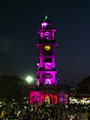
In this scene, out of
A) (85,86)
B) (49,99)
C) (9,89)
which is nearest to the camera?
(9,89)

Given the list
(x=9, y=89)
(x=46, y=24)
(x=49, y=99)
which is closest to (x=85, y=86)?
(x=49, y=99)

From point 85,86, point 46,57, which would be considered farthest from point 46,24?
point 85,86

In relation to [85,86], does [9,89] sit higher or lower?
lower

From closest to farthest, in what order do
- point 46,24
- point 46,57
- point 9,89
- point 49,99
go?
1. point 9,89
2. point 49,99
3. point 46,57
4. point 46,24

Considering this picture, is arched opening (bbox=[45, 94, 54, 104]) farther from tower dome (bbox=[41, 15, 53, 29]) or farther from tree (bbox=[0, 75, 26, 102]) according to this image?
tower dome (bbox=[41, 15, 53, 29])

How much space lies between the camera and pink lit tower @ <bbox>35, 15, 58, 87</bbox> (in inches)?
2336

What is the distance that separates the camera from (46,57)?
201 feet

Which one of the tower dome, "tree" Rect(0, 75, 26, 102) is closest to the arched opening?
"tree" Rect(0, 75, 26, 102)

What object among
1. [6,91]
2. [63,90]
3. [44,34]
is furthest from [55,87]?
[6,91]

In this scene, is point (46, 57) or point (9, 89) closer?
point (9, 89)

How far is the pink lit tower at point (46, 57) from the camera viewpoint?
5934 cm

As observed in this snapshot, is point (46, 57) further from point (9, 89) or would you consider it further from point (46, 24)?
point (9, 89)

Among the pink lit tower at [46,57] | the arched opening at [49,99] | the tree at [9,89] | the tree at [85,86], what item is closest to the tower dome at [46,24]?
the pink lit tower at [46,57]

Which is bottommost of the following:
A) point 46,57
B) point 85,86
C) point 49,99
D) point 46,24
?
point 49,99
